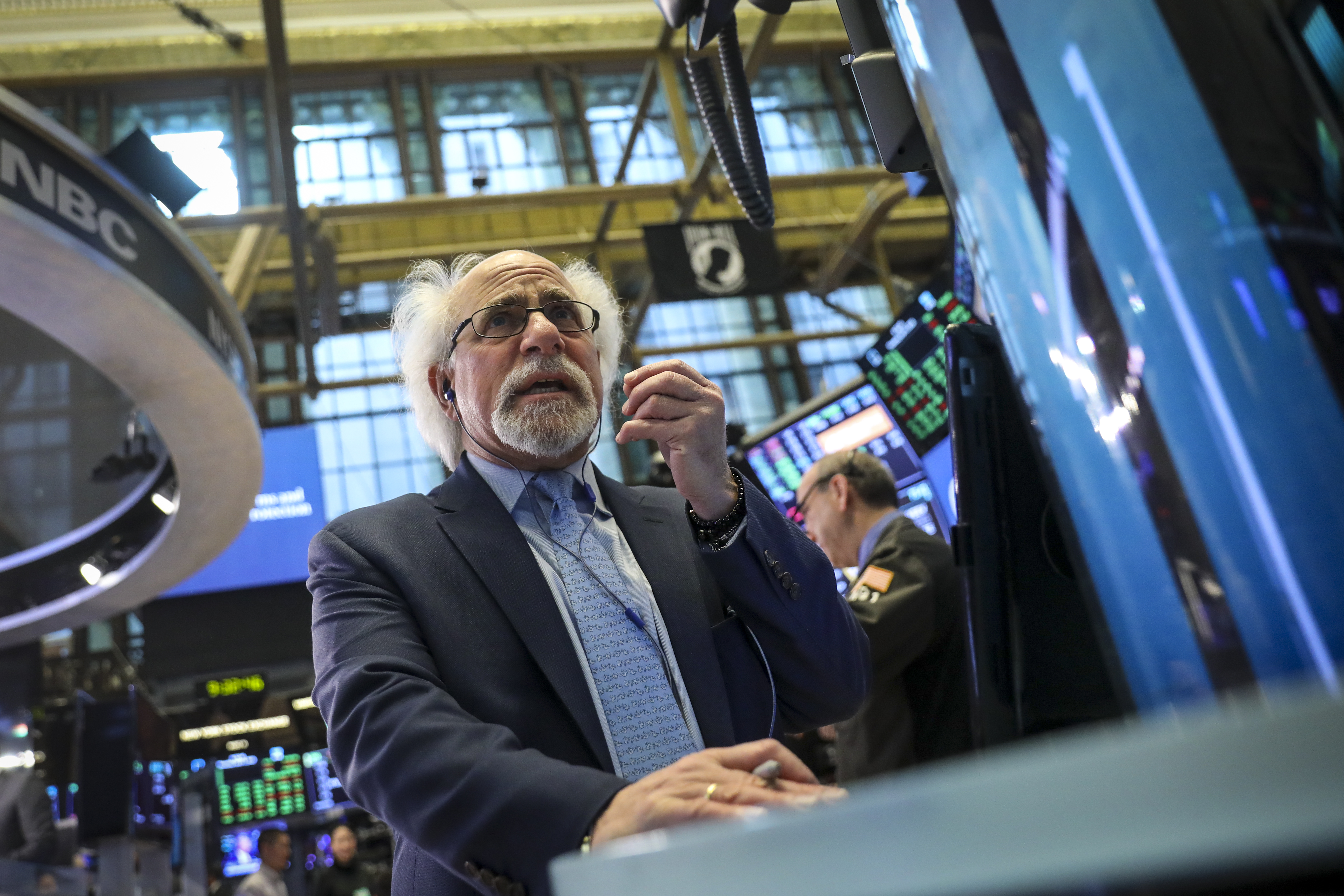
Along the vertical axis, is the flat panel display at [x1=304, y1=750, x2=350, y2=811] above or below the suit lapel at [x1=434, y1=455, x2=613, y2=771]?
above

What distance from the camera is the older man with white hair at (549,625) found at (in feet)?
2.77

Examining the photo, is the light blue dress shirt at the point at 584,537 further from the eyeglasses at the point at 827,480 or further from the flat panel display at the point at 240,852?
the flat panel display at the point at 240,852

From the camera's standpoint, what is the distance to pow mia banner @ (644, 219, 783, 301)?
265 inches

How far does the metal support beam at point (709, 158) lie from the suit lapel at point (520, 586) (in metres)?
4.80

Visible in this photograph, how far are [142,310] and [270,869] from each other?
4082 millimetres

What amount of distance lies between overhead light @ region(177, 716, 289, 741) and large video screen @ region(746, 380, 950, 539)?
619cm

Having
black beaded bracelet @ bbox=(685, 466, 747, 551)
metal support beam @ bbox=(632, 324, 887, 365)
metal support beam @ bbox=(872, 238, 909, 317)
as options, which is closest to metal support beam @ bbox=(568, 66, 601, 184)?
metal support beam @ bbox=(632, 324, 887, 365)

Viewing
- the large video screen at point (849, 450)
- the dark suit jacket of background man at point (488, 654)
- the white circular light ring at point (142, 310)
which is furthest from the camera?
the large video screen at point (849, 450)

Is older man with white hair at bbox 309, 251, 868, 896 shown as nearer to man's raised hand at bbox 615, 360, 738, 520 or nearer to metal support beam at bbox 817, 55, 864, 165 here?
man's raised hand at bbox 615, 360, 738, 520

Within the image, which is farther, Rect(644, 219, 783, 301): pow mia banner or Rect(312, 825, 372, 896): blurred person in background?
Rect(644, 219, 783, 301): pow mia banner

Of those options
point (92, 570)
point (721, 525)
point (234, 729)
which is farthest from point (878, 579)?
point (234, 729)

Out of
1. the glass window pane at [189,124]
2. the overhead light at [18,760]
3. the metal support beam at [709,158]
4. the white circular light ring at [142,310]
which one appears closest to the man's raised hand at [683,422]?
the white circular light ring at [142,310]

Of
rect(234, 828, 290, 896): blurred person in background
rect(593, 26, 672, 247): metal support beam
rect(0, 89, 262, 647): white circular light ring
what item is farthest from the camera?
rect(593, 26, 672, 247): metal support beam

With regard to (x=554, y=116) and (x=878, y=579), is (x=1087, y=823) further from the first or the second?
(x=554, y=116)
